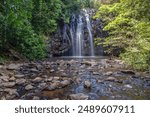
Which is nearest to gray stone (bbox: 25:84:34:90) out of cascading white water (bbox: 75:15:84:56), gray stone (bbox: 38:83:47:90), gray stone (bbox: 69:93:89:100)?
gray stone (bbox: 38:83:47:90)

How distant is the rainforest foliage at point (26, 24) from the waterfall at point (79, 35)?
1.45m

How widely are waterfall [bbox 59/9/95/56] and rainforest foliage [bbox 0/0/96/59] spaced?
1.45m

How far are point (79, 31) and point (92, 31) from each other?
44.8 inches

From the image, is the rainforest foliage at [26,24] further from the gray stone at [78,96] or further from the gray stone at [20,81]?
the gray stone at [78,96]

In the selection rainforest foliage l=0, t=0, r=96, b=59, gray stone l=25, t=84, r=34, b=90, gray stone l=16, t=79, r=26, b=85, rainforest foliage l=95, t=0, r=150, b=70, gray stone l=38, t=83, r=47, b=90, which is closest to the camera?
gray stone l=25, t=84, r=34, b=90

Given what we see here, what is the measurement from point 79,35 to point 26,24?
6211mm

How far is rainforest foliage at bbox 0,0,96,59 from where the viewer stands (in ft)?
33.2

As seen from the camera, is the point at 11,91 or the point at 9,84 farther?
the point at 9,84

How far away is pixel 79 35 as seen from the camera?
17484mm

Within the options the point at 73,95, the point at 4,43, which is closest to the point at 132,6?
the point at 73,95

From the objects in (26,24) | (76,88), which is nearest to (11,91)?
(76,88)

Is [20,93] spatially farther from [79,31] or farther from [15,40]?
[79,31]

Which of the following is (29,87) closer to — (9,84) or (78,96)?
(9,84)

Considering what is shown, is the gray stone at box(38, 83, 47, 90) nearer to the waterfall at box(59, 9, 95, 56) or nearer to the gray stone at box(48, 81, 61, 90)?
the gray stone at box(48, 81, 61, 90)
